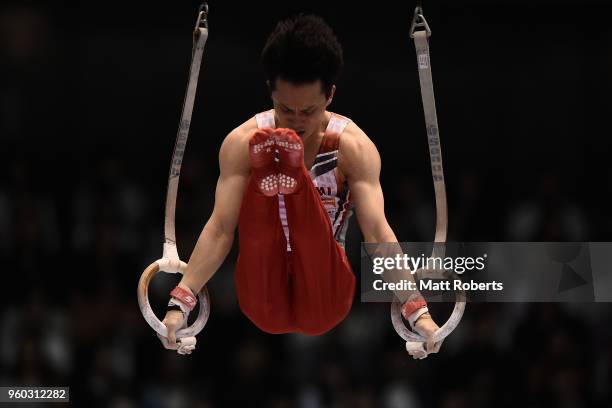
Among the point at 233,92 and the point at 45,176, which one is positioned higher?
the point at 233,92

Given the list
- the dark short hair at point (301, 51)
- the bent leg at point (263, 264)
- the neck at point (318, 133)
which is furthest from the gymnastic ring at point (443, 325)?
the dark short hair at point (301, 51)

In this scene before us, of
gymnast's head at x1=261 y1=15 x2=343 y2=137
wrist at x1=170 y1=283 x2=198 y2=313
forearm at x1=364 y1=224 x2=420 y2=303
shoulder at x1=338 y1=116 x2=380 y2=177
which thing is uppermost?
gymnast's head at x1=261 y1=15 x2=343 y2=137

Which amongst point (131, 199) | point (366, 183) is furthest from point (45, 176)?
point (366, 183)

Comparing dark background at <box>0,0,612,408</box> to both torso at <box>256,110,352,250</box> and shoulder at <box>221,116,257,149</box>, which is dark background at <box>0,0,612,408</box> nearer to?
torso at <box>256,110,352,250</box>

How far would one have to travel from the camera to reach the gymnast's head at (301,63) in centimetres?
397

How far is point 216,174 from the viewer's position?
25.5 feet

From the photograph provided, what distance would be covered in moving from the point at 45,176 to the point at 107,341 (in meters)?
1.40

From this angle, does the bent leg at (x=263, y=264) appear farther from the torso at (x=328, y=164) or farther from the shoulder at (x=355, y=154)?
the shoulder at (x=355, y=154)

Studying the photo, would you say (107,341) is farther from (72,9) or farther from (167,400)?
(72,9)

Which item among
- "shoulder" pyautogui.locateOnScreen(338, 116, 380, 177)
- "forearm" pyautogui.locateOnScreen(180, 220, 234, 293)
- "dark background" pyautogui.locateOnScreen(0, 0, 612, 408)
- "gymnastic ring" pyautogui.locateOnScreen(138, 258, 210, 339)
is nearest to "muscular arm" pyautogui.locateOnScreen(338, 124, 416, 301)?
"shoulder" pyautogui.locateOnScreen(338, 116, 380, 177)

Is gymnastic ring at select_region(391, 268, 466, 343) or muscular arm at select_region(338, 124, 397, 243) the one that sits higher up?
muscular arm at select_region(338, 124, 397, 243)

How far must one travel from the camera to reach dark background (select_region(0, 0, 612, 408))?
7195mm

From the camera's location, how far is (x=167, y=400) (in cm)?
717

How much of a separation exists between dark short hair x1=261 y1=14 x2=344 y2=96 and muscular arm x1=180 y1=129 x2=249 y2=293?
1.33 feet
